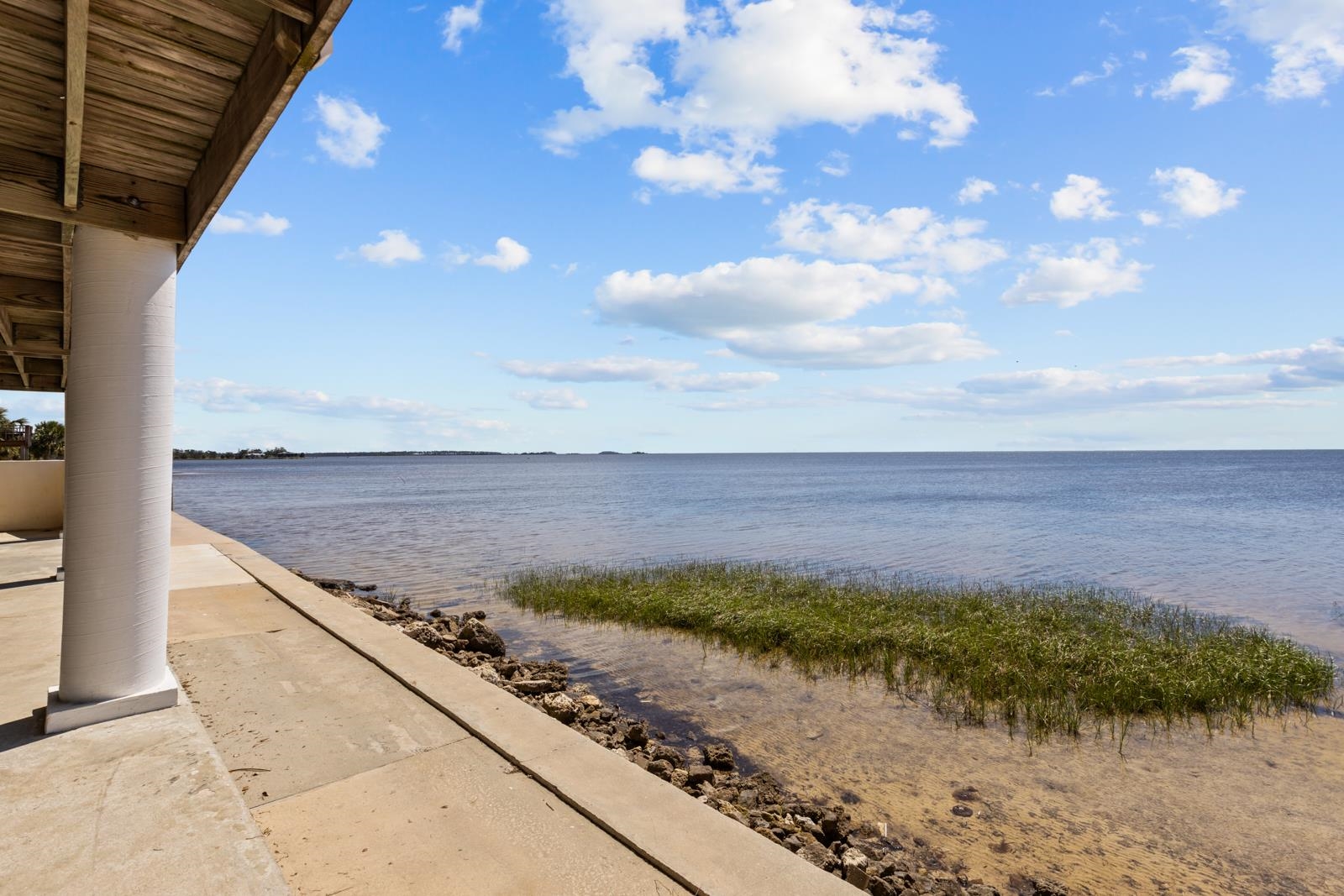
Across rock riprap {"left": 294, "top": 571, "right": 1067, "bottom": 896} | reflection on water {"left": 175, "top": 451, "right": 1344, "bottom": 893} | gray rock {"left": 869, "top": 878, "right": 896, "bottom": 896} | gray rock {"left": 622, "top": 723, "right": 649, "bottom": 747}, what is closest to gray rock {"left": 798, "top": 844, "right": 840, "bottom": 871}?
rock riprap {"left": 294, "top": 571, "right": 1067, "bottom": 896}

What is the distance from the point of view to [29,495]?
15141 millimetres

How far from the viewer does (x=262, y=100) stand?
11.1ft

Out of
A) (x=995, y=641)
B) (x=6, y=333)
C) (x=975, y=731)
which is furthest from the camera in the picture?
(x=995, y=641)

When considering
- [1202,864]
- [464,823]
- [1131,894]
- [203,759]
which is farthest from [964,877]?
[203,759]

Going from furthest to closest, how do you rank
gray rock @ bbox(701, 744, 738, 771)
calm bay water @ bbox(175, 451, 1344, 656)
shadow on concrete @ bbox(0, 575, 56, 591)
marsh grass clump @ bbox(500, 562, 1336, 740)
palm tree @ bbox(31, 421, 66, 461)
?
palm tree @ bbox(31, 421, 66, 461), calm bay water @ bbox(175, 451, 1344, 656), shadow on concrete @ bbox(0, 575, 56, 591), marsh grass clump @ bbox(500, 562, 1336, 740), gray rock @ bbox(701, 744, 738, 771)

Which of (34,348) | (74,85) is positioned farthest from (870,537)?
(74,85)

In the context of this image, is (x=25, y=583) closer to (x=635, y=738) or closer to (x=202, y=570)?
(x=202, y=570)

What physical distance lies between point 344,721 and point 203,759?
95cm

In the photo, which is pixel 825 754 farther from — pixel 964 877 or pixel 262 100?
pixel 262 100

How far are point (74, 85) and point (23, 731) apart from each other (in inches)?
168

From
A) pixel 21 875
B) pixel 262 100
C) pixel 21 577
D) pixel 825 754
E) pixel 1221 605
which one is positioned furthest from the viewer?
pixel 1221 605

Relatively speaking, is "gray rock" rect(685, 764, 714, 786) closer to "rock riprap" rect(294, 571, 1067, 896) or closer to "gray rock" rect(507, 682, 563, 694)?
"rock riprap" rect(294, 571, 1067, 896)

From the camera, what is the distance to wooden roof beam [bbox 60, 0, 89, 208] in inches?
106

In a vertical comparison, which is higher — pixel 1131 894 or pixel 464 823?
pixel 464 823
